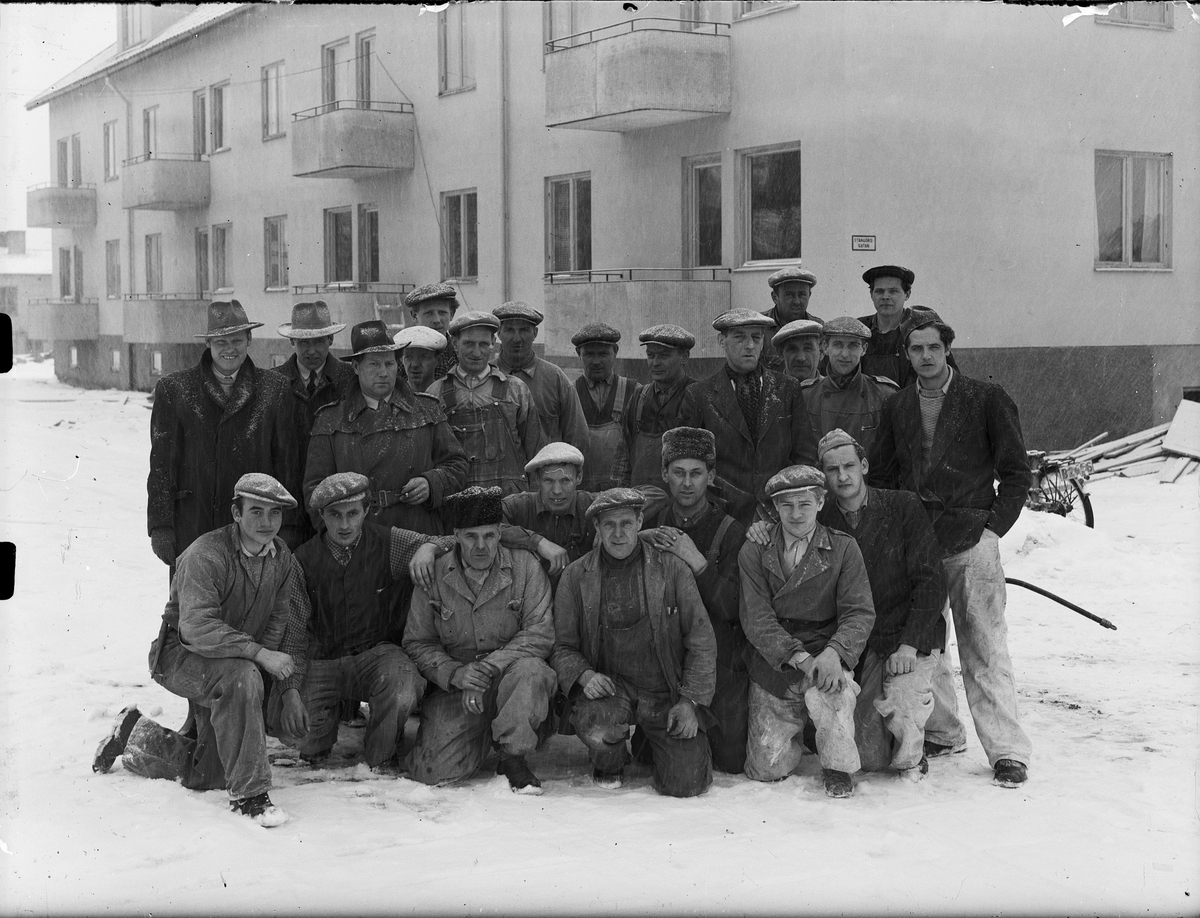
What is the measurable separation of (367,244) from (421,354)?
631 inches

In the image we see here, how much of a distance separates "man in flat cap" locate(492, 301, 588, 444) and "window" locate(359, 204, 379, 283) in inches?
626

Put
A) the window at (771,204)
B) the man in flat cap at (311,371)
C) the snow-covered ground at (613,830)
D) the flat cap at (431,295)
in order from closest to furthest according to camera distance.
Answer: the snow-covered ground at (613,830) → the man in flat cap at (311,371) → the flat cap at (431,295) → the window at (771,204)

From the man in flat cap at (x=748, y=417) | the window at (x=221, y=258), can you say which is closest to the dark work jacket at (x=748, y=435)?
the man in flat cap at (x=748, y=417)

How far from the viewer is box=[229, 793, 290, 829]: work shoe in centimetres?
514

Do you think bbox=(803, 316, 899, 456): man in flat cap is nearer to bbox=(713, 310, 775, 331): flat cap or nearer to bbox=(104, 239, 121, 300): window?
bbox=(713, 310, 775, 331): flat cap

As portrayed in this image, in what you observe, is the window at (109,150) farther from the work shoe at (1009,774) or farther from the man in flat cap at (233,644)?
the work shoe at (1009,774)

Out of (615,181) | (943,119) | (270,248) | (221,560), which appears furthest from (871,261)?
(270,248)

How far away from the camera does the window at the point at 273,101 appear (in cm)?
2444

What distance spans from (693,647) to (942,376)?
1656 mm

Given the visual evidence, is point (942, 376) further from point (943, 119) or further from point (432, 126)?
point (432, 126)

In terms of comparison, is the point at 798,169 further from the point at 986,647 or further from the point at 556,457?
the point at 986,647

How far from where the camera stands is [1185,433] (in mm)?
15047

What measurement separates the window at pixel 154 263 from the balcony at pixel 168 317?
1.01 metres

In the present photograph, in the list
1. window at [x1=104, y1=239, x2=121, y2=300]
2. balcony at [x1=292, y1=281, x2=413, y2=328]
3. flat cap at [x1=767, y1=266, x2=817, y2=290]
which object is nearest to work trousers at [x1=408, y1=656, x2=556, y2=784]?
flat cap at [x1=767, y1=266, x2=817, y2=290]
